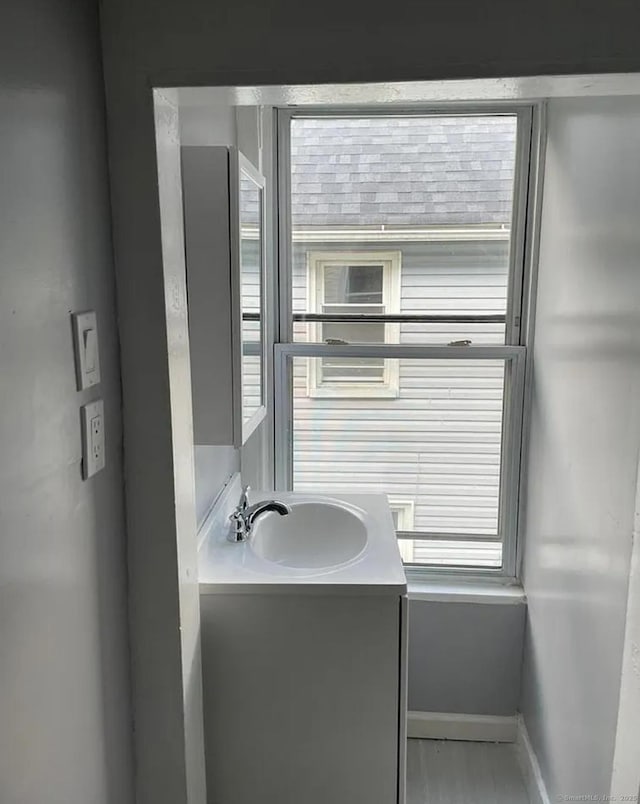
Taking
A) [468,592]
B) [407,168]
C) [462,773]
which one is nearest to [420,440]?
[468,592]

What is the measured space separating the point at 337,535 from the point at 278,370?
2.21ft

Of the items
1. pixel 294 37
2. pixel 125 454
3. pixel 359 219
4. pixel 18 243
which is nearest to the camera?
pixel 18 243

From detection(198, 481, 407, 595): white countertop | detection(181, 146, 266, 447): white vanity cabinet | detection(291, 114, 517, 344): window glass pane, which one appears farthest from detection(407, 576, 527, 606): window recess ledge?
detection(181, 146, 266, 447): white vanity cabinet

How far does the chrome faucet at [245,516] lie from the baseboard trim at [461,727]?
3.24 ft

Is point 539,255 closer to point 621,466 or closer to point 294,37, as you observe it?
point 621,466

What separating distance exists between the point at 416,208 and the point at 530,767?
5.91 ft

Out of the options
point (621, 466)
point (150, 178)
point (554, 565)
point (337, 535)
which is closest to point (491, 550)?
point (554, 565)

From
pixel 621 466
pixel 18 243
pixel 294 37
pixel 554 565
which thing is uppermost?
pixel 294 37

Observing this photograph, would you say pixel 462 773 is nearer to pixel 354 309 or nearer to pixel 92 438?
pixel 354 309

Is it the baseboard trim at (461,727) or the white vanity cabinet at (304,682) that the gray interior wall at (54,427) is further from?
the baseboard trim at (461,727)

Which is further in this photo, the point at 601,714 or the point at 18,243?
the point at 601,714

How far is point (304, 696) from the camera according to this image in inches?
60.7

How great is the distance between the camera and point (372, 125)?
7.43 feet

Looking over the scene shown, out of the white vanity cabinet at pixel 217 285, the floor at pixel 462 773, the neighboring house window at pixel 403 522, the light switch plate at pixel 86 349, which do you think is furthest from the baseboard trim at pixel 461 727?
the light switch plate at pixel 86 349
